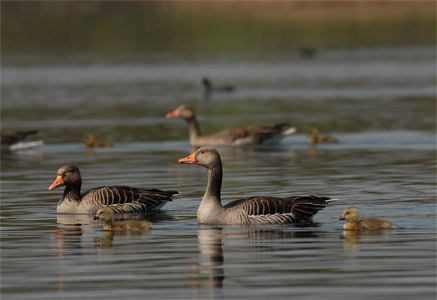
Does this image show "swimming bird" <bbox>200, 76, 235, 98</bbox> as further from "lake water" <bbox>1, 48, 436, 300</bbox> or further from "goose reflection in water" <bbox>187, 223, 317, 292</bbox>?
"goose reflection in water" <bbox>187, 223, 317, 292</bbox>

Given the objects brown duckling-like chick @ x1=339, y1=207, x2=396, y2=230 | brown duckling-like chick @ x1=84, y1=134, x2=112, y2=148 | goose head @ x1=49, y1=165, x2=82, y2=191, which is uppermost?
brown duckling-like chick @ x1=84, y1=134, x2=112, y2=148

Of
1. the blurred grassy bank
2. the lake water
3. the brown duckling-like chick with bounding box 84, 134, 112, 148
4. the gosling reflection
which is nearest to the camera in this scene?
the lake water

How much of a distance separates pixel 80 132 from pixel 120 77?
108 ft

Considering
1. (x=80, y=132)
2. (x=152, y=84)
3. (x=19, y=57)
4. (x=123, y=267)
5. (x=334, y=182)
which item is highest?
(x=19, y=57)

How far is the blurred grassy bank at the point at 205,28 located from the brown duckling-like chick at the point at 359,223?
241 ft

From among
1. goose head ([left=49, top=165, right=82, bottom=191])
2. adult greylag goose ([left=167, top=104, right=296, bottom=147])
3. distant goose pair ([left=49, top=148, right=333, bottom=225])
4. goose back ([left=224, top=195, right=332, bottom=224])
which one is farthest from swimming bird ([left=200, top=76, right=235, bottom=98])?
goose back ([left=224, top=195, right=332, bottom=224])

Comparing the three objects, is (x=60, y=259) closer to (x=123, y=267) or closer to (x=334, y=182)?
(x=123, y=267)

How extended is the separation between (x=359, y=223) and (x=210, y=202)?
2.92 meters

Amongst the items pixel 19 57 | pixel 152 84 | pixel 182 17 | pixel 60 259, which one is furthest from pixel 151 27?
pixel 60 259

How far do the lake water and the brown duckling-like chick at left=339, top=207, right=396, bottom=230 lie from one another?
185mm

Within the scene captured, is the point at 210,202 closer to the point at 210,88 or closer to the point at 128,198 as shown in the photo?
the point at 128,198

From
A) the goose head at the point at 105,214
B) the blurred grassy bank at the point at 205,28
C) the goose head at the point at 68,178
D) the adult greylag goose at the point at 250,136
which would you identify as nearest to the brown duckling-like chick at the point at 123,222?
the goose head at the point at 105,214

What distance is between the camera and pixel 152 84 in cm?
7088

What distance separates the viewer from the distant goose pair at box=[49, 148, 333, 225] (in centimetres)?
2108
